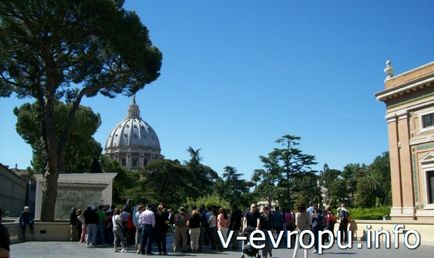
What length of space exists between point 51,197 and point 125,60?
21.1 ft

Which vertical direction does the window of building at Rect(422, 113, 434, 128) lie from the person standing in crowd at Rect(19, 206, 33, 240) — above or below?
above

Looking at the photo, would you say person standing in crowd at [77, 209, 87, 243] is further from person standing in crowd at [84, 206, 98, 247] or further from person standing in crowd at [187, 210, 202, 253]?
person standing in crowd at [187, 210, 202, 253]

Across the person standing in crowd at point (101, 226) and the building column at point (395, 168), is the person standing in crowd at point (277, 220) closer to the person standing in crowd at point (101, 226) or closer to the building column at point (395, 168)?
the person standing in crowd at point (101, 226)

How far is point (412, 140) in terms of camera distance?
24.0 meters

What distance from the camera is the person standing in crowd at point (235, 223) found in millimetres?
16078

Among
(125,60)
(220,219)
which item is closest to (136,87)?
(125,60)

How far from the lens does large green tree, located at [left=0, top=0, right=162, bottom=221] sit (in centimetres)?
1967

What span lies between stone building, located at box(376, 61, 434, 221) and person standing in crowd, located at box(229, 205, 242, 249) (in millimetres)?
10612

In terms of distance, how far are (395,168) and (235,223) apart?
12021 mm

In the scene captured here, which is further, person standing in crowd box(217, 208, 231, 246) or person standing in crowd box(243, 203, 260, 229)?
person standing in crowd box(217, 208, 231, 246)

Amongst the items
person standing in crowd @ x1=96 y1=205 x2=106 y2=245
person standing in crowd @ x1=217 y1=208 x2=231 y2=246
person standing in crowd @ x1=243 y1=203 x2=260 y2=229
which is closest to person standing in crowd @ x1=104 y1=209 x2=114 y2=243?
person standing in crowd @ x1=96 y1=205 x2=106 y2=245

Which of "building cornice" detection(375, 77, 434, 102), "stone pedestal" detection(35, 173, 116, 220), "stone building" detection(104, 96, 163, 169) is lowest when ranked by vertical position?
"stone pedestal" detection(35, 173, 116, 220)

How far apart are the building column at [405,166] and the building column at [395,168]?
0.20 metres

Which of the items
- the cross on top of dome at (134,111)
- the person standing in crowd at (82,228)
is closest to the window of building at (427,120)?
the person standing in crowd at (82,228)
